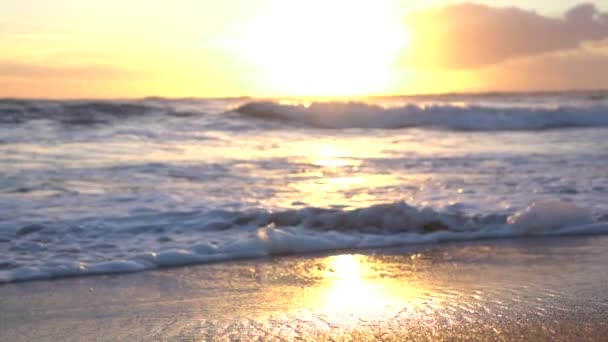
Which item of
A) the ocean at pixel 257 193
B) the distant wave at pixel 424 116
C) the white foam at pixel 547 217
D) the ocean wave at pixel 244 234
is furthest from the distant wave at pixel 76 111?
the white foam at pixel 547 217

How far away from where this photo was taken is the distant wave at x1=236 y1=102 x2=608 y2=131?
17.5 metres

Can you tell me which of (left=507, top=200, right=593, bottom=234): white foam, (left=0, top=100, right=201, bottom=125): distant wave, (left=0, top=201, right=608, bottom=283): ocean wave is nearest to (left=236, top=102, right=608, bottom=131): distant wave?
(left=0, top=100, right=201, bottom=125): distant wave

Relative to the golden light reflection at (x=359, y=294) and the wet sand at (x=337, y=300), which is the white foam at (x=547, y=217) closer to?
the wet sand at (x=337, y=300)

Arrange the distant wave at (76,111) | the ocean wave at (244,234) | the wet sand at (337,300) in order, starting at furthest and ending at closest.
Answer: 1. the distant wave at (76,111)
2. the ocean wave at (244,234)
3. the wet sand at (337,300)

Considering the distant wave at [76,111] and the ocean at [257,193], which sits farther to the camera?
the distant wave at [76,111]

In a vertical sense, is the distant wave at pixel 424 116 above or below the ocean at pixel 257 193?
above

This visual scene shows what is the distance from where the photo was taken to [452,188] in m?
6.93

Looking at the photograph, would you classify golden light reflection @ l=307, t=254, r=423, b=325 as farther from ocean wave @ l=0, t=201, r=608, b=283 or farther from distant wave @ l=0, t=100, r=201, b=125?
distant wave @ l=0, t=100, r=201, b=125

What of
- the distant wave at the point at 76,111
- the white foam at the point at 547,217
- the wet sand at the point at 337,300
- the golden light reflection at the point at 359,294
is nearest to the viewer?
the wet sand at the point at 337,300

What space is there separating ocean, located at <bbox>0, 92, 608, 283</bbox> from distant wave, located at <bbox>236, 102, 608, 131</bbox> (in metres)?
3.61

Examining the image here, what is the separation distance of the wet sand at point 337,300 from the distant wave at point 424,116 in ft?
41.5

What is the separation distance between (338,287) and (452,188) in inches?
141

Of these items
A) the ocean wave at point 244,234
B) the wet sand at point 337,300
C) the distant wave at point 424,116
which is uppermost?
the distant wave at point 424,116

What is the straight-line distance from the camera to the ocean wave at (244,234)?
4.33m
